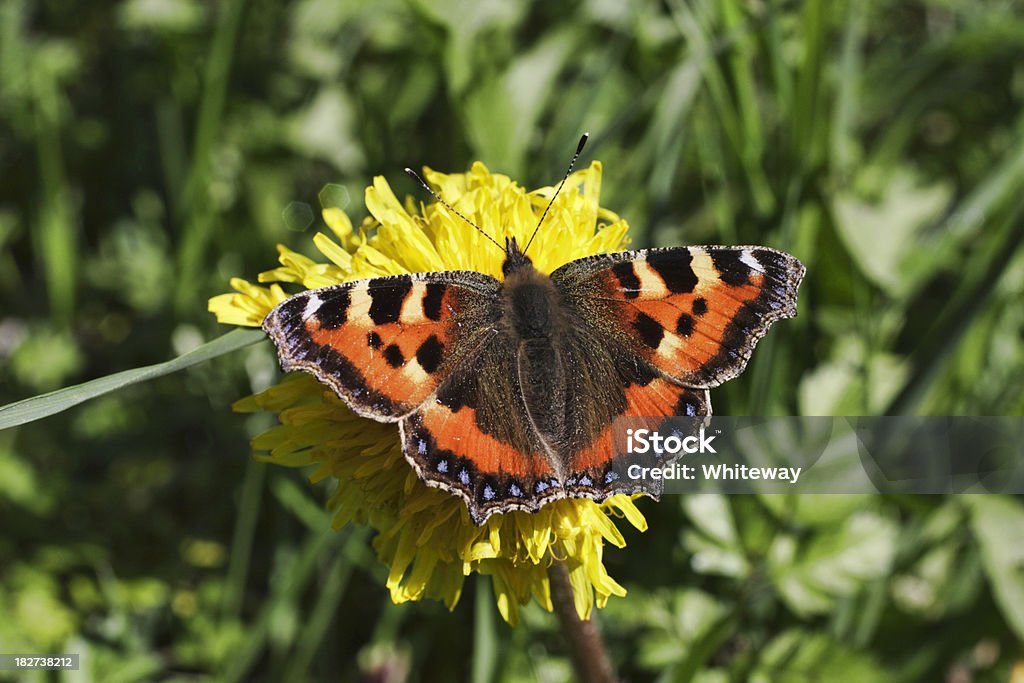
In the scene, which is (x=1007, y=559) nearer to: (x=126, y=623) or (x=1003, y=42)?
(x=1003, y=42)

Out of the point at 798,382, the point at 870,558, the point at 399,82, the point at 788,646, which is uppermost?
the point at 399,82

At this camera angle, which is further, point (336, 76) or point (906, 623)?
point (336, 76)

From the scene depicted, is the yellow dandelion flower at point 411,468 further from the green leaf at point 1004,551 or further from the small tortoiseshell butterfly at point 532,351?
the green leaf at point 1004,551

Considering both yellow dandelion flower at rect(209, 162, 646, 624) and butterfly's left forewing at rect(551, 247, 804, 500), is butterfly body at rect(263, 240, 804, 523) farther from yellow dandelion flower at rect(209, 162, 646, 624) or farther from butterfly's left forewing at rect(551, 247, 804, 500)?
yellow dandelion flower at rect(209, 162, 646, 624)

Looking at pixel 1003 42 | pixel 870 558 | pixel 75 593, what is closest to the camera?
pixel 870 558

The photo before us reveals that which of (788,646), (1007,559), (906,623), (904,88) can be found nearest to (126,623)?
(788,646)

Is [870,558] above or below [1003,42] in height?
below

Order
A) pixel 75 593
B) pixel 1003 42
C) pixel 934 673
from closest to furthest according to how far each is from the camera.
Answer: pixel 934 673, pixel 75 593, pixel 1003 42


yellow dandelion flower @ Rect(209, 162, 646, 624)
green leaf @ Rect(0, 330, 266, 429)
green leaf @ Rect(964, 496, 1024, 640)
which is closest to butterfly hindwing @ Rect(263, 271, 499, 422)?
yellow dandelion flower @ Rect(209, 162, 646, 624)
